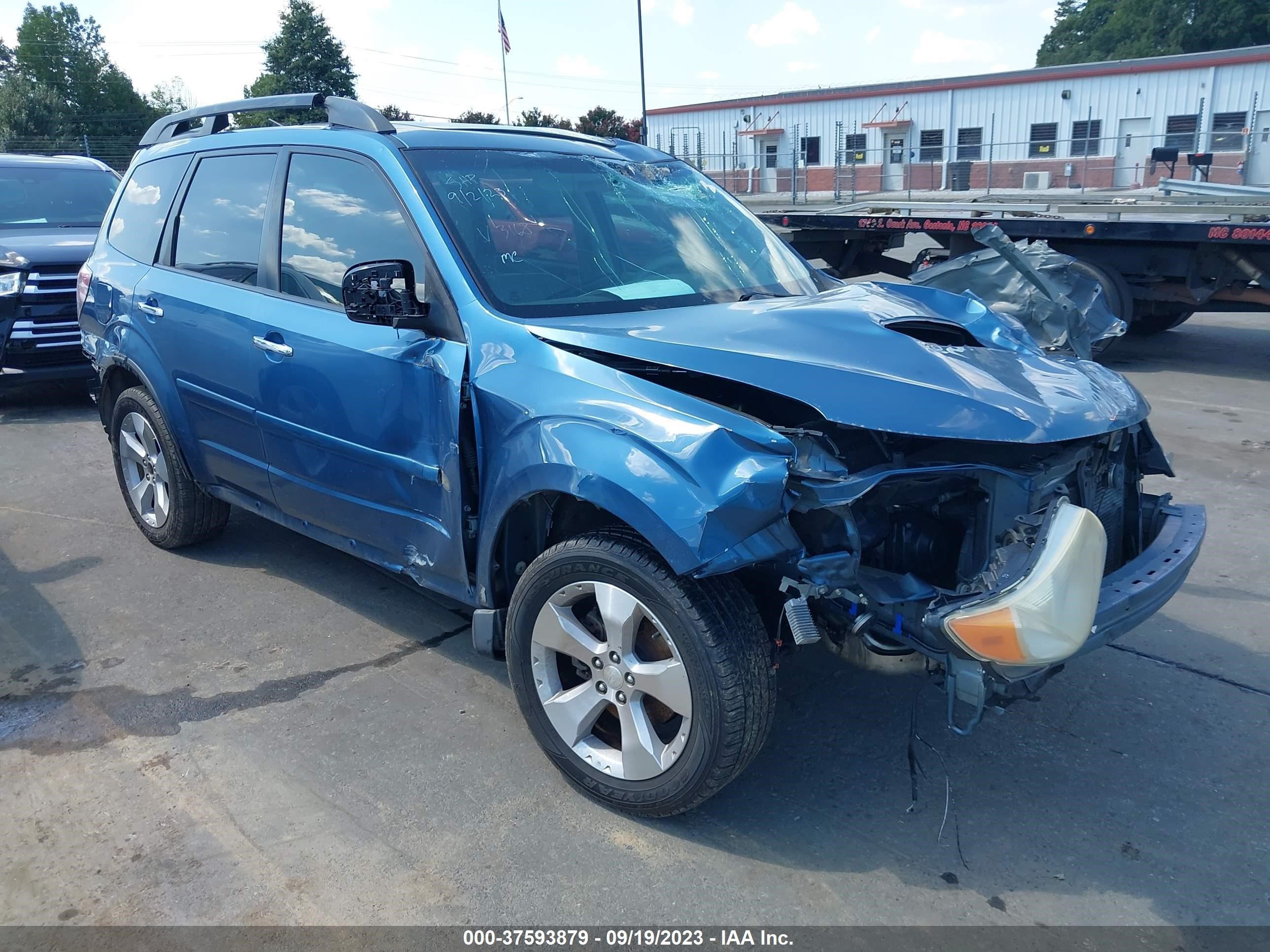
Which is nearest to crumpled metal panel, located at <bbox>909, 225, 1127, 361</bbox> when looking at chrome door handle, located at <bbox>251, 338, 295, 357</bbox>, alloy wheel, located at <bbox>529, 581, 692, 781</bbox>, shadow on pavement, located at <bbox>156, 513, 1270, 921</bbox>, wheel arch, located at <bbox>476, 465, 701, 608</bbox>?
shadow on pavement, located at <bbox>156, 513, 1270, 921</bbox>

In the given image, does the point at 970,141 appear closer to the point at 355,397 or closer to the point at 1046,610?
the point at 355,397

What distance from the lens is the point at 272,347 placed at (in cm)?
389

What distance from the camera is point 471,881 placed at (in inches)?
109

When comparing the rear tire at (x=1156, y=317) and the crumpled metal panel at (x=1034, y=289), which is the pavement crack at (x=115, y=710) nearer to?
the crumpled metal panel at (x=1034, y=289)

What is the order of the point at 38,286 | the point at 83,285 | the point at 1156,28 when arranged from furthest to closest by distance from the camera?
the point at 1156,28, the point at 38,286, the point at 83,285

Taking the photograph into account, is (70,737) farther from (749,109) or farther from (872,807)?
(749,109)

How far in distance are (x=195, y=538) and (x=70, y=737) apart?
1680mm

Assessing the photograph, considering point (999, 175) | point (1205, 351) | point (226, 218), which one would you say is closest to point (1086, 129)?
point (999, 175)

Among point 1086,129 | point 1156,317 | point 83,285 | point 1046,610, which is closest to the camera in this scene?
point 1046,610

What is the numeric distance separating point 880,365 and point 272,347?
7.61 feet

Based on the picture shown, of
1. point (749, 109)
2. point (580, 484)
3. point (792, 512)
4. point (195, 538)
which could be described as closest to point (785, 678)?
point (792, 512)

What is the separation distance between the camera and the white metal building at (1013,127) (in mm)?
32625

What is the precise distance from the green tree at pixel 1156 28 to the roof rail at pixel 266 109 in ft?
216

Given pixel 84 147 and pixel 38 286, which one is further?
pixel 84 147
